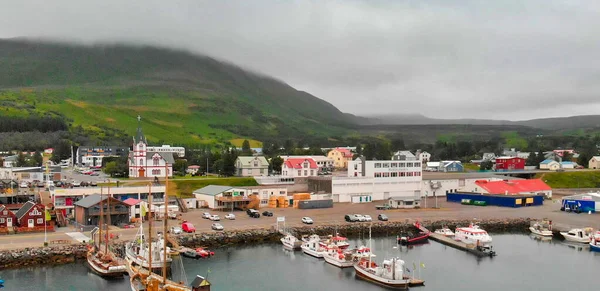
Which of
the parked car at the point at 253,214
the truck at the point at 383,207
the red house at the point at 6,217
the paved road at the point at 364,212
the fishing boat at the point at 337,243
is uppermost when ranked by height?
the red house at the point at 6,217

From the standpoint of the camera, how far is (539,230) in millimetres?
43625

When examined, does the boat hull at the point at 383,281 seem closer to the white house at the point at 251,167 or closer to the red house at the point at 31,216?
the red house at the point at 31,216

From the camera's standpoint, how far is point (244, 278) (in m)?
30.5

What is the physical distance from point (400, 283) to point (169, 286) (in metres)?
11.9

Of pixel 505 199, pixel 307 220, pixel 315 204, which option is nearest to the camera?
pixel 307 220

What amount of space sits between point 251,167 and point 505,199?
107ft

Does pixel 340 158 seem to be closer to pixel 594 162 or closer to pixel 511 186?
pixel 594 162

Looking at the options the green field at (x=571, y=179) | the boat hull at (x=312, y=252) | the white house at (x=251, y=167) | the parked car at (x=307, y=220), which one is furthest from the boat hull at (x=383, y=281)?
the green field at (x=571, y=179)

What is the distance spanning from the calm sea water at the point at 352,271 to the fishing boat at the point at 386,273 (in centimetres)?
54

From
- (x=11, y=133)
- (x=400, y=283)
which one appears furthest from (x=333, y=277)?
(x=11, y=133)

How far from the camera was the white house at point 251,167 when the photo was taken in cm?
7406

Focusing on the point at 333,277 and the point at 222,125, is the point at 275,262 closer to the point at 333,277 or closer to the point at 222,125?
the point at 333,277

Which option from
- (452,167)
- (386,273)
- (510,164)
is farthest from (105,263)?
(510,164)

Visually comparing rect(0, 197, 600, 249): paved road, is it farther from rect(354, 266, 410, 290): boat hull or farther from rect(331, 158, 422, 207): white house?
rect(354, 266, 410, 290): boat hull
